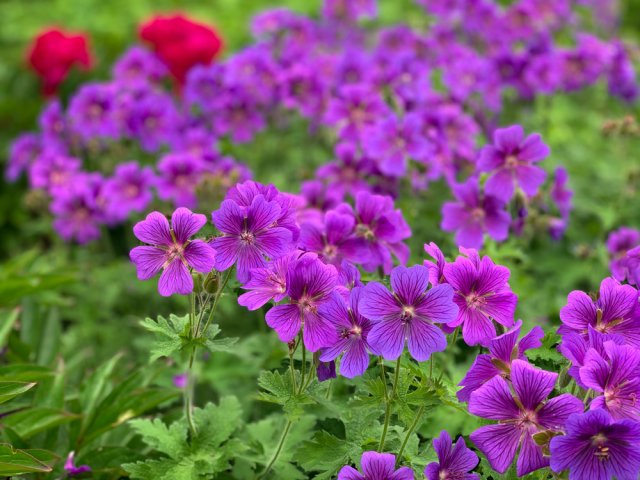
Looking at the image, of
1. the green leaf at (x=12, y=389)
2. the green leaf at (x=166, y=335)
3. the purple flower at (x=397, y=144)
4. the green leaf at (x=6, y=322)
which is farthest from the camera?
the purple flower at (x=397, y=144)

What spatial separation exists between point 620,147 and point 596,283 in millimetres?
1111

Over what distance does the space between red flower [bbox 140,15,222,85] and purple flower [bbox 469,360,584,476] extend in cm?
294

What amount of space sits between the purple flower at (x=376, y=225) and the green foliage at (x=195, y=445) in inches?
18.2

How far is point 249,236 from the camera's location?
1.50 metres

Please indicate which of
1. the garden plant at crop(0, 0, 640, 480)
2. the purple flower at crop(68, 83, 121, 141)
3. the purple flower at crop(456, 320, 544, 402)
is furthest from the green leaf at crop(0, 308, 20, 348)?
the purple flower at crop(456, 320, 544, 402)

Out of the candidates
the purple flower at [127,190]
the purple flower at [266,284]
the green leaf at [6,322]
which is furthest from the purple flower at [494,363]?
the purple flower at [127,190]

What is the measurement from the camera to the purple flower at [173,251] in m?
1.48

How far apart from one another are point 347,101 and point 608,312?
1.72 metres

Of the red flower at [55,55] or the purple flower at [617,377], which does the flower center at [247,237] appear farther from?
the red flower at [55,55]

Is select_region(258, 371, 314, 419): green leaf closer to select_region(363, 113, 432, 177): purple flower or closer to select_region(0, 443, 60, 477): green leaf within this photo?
select_region(0, 443, 60, 477): green leaf

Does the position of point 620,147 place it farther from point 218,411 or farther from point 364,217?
point 218,411

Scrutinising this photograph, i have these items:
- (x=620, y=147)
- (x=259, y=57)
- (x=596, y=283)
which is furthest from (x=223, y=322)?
(x=620, y=147)

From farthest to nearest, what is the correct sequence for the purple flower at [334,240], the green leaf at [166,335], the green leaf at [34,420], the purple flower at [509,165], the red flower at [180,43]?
the red flower at [180,43], the purple flower at [509,165], the green leaf at [34,420], the purple flower at [334,240], the green leaf at [166,335]

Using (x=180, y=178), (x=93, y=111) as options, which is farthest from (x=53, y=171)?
(x=180, y=178)
